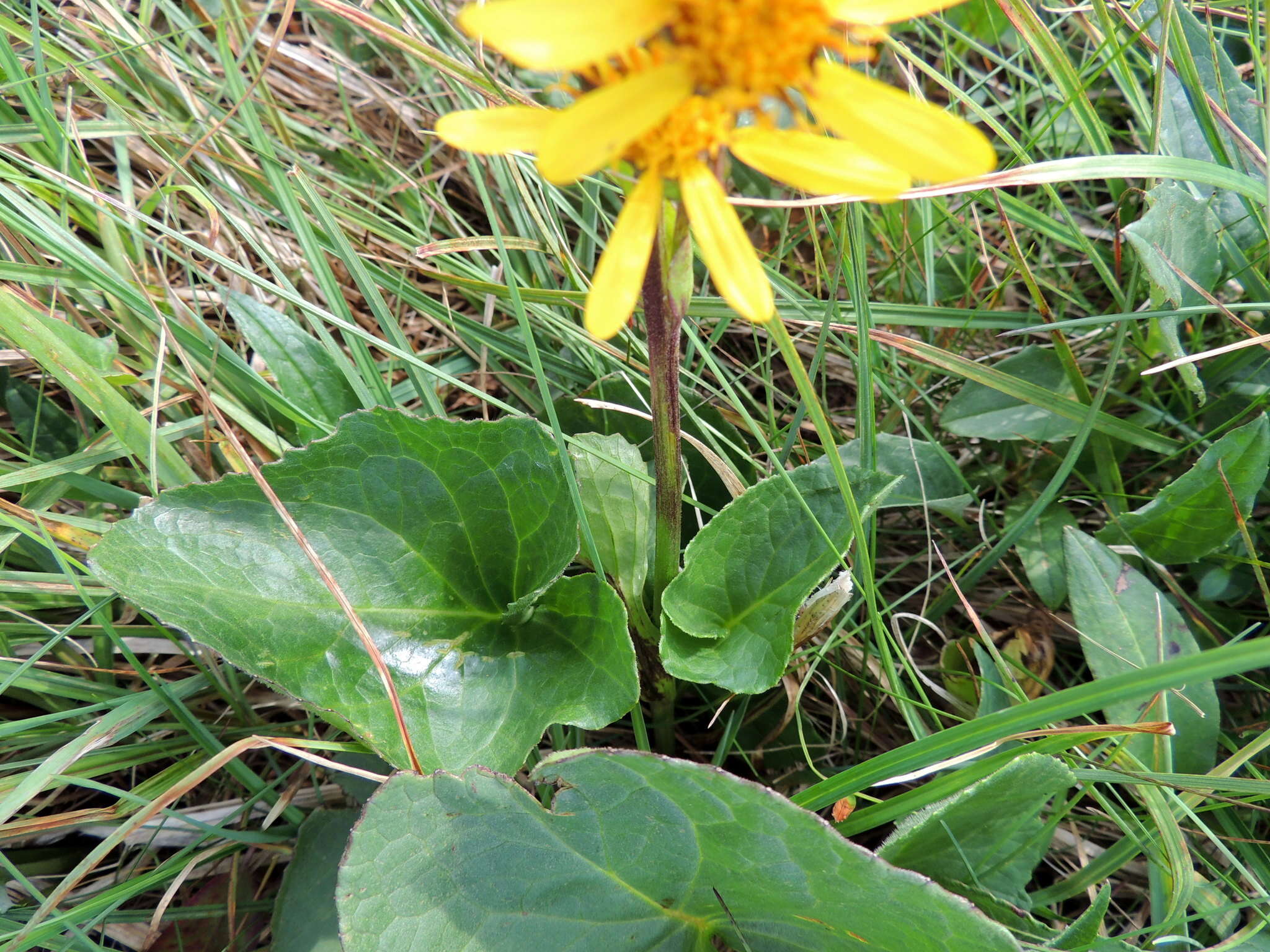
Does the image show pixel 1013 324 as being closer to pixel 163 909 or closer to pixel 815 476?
pixel 815 476

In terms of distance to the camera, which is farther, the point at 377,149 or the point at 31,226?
the point at 377,149

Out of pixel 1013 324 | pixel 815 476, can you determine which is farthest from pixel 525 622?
pixel 1013 324

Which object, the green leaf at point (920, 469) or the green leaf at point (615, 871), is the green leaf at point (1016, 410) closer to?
the green leaf at point (920, 469)

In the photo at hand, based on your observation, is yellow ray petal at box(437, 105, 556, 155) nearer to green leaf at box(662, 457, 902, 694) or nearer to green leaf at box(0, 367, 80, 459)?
green leaf at box(662, 457, 902, 694)

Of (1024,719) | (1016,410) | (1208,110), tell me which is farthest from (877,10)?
(1208,110)

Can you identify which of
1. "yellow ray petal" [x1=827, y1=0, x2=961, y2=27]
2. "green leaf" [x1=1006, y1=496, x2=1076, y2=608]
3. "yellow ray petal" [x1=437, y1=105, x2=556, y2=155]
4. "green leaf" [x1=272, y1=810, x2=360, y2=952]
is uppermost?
"yellow ray petal" [x1=437, y1=105, x2=556, y2=155]

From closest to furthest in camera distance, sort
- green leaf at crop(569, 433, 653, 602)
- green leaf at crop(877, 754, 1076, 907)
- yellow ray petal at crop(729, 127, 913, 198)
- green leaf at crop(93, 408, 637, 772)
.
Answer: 1. yellow ray petal at crop(729, 127, 913, 198)
2. green leaf at crop(877, 754, 1076, 907)
3. green leaf at crop(93, 408, 637, 772)
4. green leaf at crop(569, 433, 653, 602)

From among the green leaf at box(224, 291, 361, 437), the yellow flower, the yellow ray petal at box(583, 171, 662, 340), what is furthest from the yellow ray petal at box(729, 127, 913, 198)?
the green leaf at box(224, 291, 361, 437)
